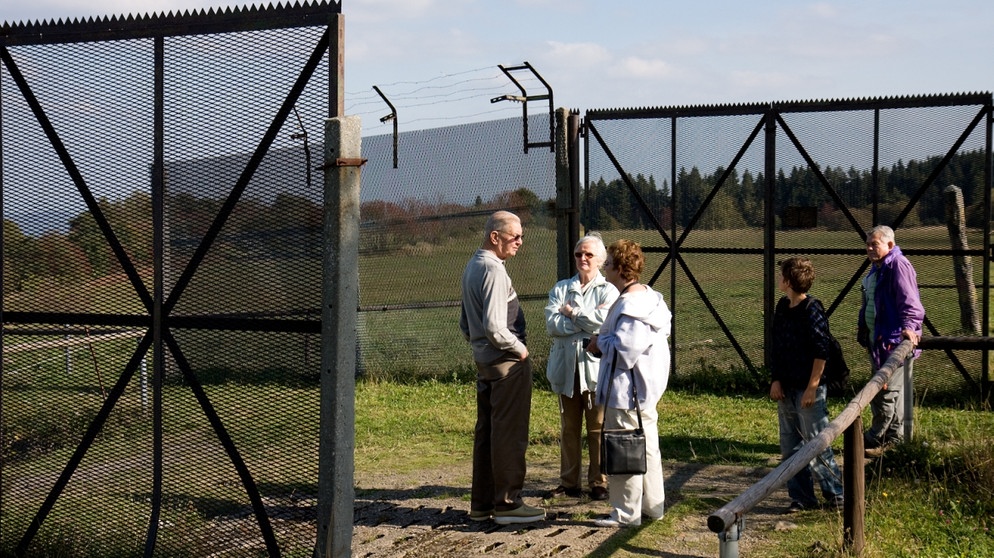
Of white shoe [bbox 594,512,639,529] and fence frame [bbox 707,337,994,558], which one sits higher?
fence frame [bbox 707,337,994,558]

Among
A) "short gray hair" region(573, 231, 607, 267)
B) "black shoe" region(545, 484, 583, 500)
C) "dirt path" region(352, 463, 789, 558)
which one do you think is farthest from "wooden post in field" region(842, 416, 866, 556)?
"short gray hair" region(573, 231, 607, 267)

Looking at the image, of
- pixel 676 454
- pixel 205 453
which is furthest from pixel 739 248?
pixel 205 453

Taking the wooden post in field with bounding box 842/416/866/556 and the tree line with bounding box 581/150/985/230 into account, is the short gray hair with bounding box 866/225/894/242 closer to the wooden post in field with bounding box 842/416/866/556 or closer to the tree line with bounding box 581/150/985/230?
the wooden post in field with bounding box 842/416/866/556

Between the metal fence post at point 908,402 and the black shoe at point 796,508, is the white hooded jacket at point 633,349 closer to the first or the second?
the black shoe at point 796,508

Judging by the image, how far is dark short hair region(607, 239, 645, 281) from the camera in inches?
263

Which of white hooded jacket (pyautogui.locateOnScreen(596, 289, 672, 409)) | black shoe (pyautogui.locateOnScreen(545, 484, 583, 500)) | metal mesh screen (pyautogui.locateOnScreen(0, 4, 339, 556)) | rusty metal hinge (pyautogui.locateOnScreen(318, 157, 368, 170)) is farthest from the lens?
black shoe (pyautogui.locateOnScreen(545, 484, 583, 500))

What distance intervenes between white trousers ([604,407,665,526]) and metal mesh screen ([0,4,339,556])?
1.85m

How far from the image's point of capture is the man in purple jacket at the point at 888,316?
8117 mm

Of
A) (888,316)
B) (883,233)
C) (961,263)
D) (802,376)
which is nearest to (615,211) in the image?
(961,263)

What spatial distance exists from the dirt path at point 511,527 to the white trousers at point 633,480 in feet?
0.41

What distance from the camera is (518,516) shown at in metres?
6.79

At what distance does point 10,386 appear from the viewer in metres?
6.55

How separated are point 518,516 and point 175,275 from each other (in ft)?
8.13

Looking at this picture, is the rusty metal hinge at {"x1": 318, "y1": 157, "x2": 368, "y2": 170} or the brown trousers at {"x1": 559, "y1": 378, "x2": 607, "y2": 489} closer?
the rusty metal hinge at {"x1": 318, "y1": 157, "x2": 368, "y2": 170}
